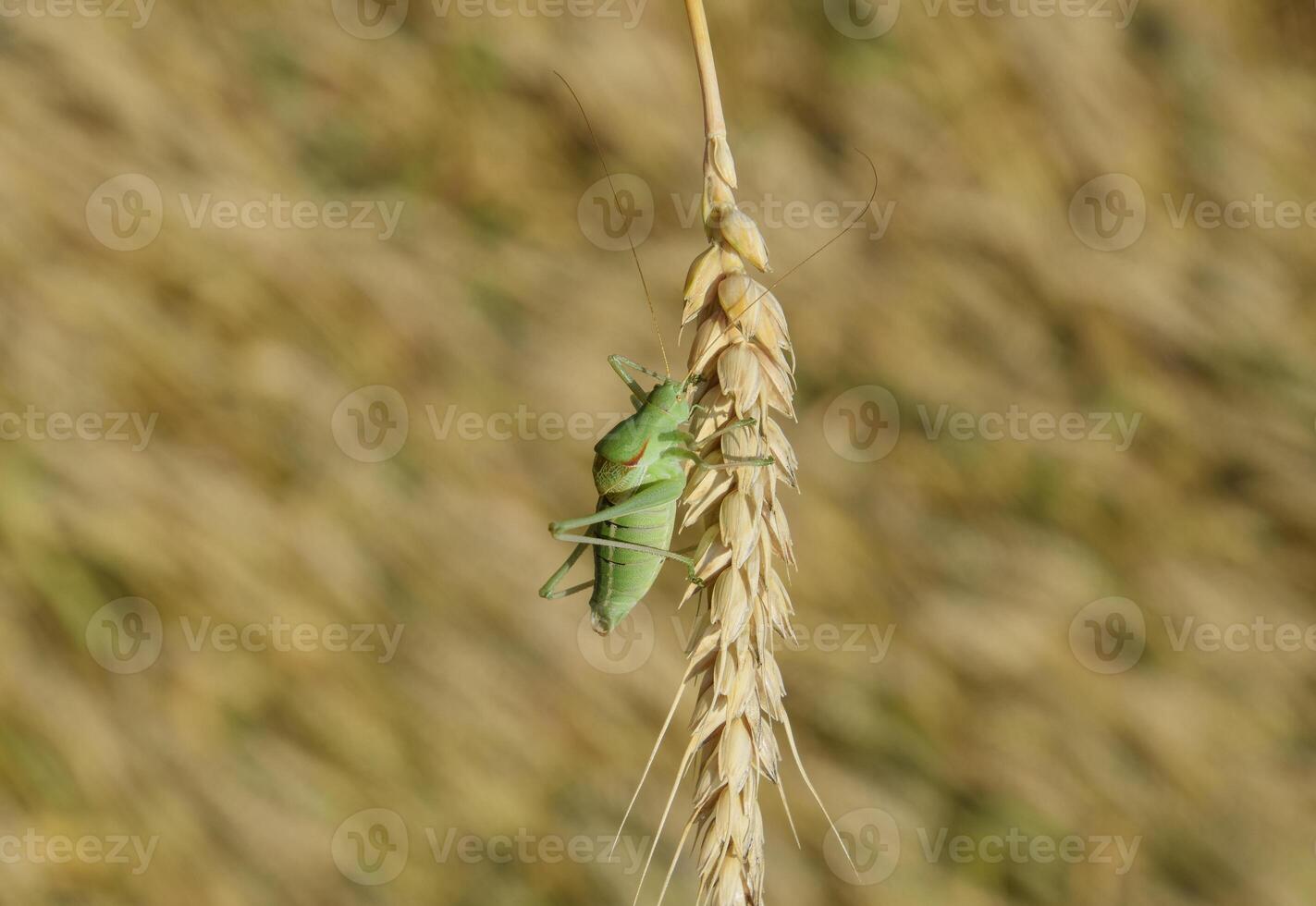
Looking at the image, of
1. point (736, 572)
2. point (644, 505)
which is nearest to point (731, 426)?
point (736, 572)

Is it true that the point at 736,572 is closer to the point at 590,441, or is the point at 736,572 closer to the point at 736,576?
the point at 736,576

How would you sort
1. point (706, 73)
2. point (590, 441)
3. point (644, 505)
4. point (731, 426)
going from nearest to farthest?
1. point (706, 73)
2. point (731, 426)
3. point (644, 505)
4. point (590, 441)

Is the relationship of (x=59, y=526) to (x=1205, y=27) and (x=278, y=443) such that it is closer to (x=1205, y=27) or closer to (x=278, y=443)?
(x=278, y=443)

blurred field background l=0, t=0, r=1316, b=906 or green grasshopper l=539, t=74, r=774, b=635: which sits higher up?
blurred field background l=0, t=0, r=1316, b=906

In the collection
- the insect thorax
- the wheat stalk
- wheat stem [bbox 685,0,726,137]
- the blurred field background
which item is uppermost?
the blurred field background

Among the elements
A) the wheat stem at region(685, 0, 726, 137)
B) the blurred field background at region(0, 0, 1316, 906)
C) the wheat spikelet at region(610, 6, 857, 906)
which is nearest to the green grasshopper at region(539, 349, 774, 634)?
the wheat spikelet at region(610, 6, 857, 906)

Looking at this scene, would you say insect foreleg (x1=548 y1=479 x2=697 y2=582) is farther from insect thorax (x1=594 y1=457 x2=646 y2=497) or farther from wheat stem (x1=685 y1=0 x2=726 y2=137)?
wheat stem (x1=685 y1=0 x2=726 y2=137)

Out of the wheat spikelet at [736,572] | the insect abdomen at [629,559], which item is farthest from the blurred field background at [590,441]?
the wheat spikelet at [736,572]
